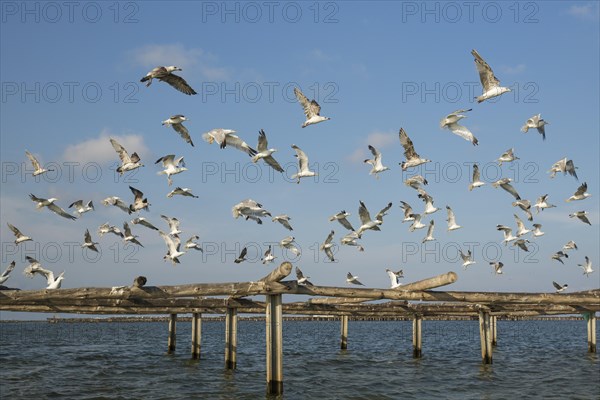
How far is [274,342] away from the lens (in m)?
17.0

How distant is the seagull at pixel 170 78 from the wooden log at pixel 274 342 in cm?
584

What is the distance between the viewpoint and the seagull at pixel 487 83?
17.5m

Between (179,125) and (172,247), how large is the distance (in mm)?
5425

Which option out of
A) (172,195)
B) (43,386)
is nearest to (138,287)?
(172,195)

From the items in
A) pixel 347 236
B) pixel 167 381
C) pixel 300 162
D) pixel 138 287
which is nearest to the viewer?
pixel 138 287

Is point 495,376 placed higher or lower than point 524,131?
lower

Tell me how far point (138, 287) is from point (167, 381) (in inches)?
295

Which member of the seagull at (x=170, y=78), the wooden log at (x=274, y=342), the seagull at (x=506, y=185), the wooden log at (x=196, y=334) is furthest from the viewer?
the wooden log at (x=196, y=334)

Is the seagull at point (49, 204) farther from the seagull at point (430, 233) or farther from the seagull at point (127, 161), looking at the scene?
the seagull at point (430, 233)

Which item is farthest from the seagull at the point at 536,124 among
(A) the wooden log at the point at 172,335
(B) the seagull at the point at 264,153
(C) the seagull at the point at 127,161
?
(A) the wooden log at the point at 172,335

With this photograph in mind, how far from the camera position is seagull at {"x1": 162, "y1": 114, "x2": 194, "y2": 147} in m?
18.1

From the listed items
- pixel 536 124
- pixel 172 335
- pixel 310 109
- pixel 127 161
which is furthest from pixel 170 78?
pixel 172 335

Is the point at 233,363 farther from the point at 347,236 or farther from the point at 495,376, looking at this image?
the point at 495,376

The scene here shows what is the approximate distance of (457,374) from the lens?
2492cm
